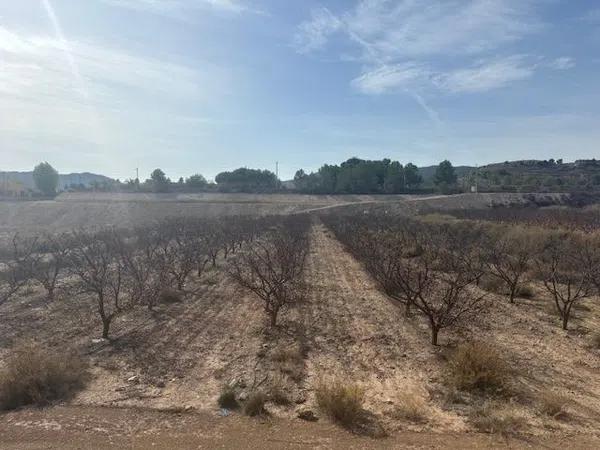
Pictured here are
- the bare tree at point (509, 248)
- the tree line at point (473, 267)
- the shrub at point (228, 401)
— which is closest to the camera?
the shrub at point (228, 401)

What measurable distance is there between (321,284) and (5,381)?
11.0m

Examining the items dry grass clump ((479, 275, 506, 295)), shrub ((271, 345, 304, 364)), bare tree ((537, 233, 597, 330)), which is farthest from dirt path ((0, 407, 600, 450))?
dry grass clump ((479, 275, 506, 295))

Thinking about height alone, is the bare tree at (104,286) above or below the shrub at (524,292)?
above

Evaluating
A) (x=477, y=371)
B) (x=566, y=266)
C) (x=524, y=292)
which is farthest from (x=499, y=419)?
(x=566, y=266)

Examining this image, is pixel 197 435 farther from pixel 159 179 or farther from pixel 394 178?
pixel 159 179

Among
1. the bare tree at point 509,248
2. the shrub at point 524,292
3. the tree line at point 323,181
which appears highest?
the tree line at point 323,181

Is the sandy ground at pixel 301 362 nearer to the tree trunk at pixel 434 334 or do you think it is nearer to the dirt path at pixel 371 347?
the dirt path at pixel 371 347

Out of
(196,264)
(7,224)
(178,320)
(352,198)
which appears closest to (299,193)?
(352,198)

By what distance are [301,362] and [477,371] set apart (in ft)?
9.92

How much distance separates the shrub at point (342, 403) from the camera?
6883mm

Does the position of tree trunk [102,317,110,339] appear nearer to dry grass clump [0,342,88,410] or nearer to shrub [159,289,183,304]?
dry grass clump [0,342,88,410]

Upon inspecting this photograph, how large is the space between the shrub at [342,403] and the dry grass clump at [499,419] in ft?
5.12

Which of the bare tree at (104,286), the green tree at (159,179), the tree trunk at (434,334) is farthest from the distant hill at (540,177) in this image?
the tree trunk at (434,334)

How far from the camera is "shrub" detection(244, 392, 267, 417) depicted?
7160mm
